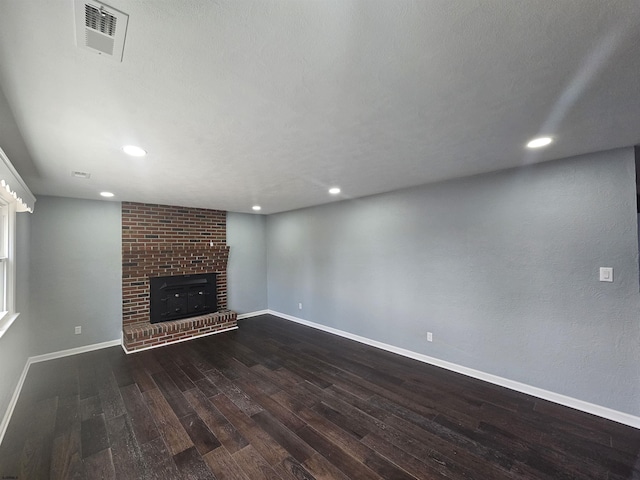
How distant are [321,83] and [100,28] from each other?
88 cm

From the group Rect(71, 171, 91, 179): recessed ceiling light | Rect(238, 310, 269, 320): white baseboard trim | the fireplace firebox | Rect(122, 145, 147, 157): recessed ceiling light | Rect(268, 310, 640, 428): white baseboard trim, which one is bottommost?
Rect(238, 310, 269, 320): white baseboard trim

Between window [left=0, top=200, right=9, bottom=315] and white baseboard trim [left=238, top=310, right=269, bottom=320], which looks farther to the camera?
white baseboard trim [left=238, top=310, right=269, bottom=320]

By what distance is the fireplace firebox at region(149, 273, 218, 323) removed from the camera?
15.1ft

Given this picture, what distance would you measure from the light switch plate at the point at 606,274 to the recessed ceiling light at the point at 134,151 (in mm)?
4032

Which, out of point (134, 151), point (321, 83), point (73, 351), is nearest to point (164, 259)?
point (73, 351)

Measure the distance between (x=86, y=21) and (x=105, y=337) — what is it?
473 centimetres

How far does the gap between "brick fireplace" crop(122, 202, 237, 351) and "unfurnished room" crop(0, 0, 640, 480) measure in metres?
0.04

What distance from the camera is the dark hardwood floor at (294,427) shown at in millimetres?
1837

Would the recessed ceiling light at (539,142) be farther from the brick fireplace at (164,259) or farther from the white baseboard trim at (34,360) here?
the brick fireplace at (164,259)

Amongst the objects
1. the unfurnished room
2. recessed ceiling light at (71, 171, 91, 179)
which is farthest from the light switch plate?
recessed ceiling light at (71, 171, 91, 179)

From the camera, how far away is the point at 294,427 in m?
2.25

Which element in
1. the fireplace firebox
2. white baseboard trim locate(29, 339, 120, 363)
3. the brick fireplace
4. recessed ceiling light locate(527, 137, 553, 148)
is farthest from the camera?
the fireplace firebox

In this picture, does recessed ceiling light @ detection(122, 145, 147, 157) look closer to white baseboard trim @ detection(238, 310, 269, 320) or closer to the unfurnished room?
the unfurnished room

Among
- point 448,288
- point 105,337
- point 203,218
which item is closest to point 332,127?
point 448,288
